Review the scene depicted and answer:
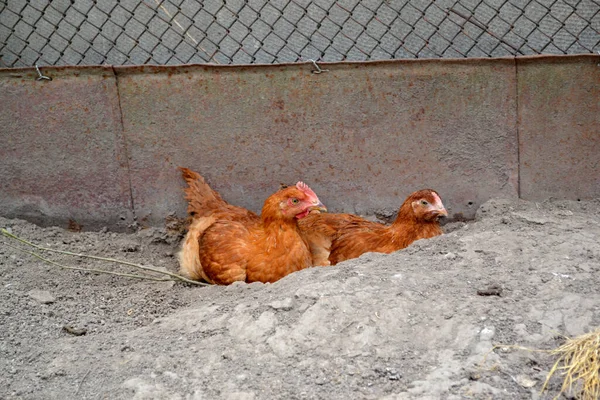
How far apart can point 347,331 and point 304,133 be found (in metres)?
2.19

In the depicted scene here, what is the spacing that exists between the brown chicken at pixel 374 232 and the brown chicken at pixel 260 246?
0.21 metres

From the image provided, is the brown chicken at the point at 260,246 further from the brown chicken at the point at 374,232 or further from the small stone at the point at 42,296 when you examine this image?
the small stone at the point at 42,296

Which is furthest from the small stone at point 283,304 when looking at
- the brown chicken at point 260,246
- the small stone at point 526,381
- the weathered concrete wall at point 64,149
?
the weathered concrete wall at point 64,149

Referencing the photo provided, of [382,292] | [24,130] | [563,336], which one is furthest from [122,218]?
[563,336]

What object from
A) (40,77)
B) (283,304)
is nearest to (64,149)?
(40,77)

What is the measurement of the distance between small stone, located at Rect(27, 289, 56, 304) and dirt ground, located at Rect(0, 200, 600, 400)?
0.01 meters

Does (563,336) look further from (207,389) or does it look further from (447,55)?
(447,55)

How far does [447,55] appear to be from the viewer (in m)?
4.98

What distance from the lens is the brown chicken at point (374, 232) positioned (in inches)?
162

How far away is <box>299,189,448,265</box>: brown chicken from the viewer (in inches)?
162

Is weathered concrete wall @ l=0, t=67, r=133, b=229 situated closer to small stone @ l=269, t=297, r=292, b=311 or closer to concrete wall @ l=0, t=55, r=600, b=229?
concrete wall @ l=0, t=55, r=600, b=229

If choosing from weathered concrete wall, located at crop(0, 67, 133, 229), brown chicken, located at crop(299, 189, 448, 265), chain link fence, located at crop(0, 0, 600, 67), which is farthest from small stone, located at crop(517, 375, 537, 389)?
weathered concrete wall, located at crop(0, 67, 133, 229)

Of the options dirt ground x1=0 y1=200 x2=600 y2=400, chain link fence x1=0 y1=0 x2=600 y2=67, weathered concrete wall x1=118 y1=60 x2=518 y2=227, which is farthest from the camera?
chain link fence x1=0 y1=0 x2=600 y2=67

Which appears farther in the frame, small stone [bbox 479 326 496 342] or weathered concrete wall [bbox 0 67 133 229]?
weathered concrete wall [bbox 0 67 133 229]
